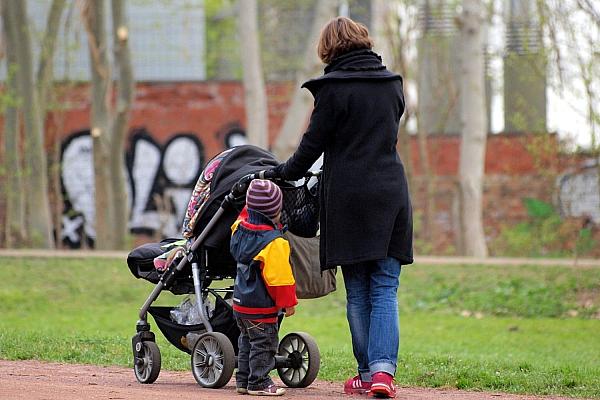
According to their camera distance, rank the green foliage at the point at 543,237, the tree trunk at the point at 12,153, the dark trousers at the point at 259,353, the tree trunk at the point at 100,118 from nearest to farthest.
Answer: the dark trousers at the point at 259,353 → the green foliage at the point at 543,237 → the tree trunk at the point at 12,153 → the tree trunk at the point at 100,118

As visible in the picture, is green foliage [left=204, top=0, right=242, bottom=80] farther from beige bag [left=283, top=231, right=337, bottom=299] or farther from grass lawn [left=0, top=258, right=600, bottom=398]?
beige bag [left=283, top=231, right=337, bottom=299]

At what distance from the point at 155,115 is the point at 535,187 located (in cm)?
765

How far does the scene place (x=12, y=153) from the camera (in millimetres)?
22812

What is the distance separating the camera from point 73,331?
12.4m

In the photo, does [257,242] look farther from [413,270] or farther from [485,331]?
[413,270]

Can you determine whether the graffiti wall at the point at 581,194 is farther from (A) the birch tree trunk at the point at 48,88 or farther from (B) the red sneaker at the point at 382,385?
(B) the red sneaker at the point at 382,385

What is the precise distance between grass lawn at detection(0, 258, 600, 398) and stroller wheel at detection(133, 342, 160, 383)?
3.75 feet

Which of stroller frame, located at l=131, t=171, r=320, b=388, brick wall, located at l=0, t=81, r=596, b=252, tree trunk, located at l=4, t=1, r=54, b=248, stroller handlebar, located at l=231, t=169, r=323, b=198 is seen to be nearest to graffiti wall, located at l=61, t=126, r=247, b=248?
brick wall, located at l=0, t=81, r=596, b=252

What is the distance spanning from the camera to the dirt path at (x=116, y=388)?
6.87 metres

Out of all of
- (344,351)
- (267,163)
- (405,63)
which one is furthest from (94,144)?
(267,163)

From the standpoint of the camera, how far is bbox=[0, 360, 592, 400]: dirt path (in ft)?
22.5

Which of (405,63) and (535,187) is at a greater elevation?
(405,63)

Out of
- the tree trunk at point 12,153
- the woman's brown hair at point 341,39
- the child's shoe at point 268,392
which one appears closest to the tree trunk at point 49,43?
the tree trunk at point 12,153

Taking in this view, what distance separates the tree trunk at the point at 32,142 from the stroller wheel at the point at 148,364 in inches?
561
